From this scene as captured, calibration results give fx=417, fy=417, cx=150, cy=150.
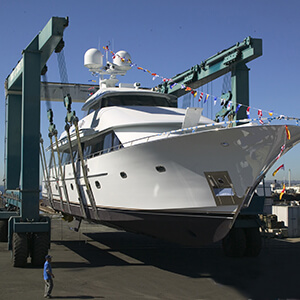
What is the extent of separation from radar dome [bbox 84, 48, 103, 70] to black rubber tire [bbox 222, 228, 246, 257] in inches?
304

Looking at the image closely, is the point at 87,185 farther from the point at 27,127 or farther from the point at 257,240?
the point at 257,240

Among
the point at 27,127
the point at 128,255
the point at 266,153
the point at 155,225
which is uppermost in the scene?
the point at 27,127

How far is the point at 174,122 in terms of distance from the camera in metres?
10.3

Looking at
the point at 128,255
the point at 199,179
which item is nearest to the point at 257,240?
the point at 128,255

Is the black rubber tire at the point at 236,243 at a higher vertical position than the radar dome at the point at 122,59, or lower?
lower

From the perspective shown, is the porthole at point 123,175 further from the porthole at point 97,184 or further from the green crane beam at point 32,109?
the green crane beam at point 32,109

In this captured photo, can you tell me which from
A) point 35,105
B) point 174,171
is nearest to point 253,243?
point 174,171

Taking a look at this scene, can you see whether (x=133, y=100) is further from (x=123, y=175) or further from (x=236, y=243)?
(x=236, y=243)

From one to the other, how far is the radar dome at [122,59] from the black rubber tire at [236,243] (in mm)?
7212

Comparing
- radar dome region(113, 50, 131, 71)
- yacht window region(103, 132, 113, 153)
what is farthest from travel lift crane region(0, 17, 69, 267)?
radar dome region(113, 50, 131, 71)

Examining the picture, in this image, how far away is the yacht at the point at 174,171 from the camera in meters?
8.05

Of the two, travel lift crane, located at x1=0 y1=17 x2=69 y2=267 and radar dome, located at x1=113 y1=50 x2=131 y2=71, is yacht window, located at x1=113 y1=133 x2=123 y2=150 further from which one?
radar dome, located at x1=113 y1=50 x2=131 y2=71

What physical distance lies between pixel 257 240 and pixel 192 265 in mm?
2394

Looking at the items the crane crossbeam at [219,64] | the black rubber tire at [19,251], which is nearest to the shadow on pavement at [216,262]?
the black rubber tire at [19,251]
